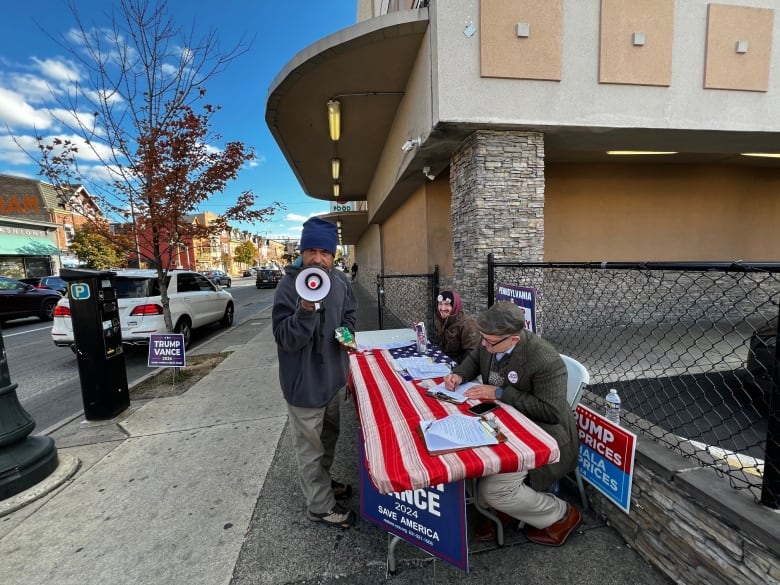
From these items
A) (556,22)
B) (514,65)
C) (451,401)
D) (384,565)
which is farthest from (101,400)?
(556,22)

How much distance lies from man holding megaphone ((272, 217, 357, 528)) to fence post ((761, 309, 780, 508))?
6.70ft

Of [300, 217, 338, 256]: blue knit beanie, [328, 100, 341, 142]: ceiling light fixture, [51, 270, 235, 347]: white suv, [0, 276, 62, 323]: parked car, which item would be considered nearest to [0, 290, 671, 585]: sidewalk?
[300, 217, 338, 256]: blue knit beanie

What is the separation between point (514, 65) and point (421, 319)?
4442mm

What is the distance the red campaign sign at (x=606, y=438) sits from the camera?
1975 mm

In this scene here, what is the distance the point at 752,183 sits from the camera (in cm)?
787

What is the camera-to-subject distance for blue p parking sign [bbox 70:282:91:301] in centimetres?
379

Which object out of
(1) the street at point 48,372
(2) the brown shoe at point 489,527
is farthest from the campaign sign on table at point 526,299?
(1) the street at point 48,372

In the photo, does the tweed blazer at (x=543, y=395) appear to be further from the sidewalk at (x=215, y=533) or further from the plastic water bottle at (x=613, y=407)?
the sidewalk at (x=215, y=533)

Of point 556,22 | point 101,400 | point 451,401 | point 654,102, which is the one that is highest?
point 556,22

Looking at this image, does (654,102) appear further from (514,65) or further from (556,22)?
(514,65)

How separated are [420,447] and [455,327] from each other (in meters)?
1.91

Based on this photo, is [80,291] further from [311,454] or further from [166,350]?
[311,454]

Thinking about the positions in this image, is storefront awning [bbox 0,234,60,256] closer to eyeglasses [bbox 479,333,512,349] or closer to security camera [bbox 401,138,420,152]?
security camera [bbox 401,138,420,152]

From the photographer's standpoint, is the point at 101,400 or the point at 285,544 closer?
the point at 285,544
